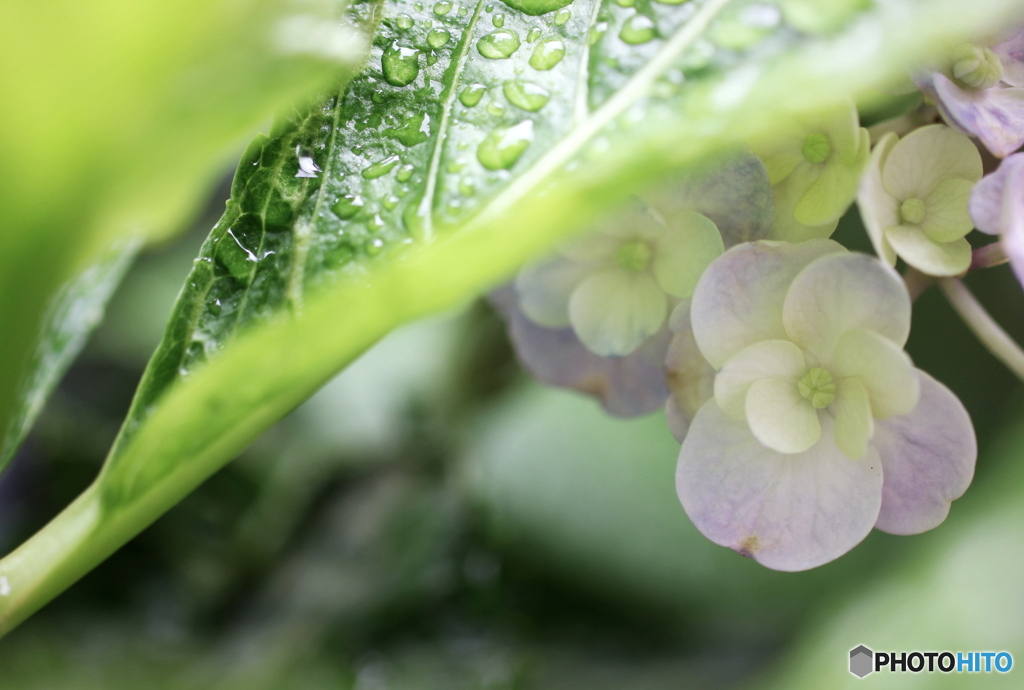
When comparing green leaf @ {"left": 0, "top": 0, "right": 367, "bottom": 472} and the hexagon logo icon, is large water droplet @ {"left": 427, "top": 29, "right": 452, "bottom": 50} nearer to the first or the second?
green leaf @ {"left": 0, "top": 0, "right": 367, "bottom": 472}

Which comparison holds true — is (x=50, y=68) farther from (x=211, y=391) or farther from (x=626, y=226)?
(x=626, y=226)

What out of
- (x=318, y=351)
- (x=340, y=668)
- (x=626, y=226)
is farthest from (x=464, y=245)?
(x=340, y=668)

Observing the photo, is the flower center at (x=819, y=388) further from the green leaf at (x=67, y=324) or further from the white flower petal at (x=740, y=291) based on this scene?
the green leaf at (x=67, y=324)

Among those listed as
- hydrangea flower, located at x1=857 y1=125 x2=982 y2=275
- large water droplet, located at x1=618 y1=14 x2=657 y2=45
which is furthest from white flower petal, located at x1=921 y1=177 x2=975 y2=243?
large water droplet, located at x1=618 y1=14 x2=657 y2=45

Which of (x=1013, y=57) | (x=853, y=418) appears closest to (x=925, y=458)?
(x=853, y=418)

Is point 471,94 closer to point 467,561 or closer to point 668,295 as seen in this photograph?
point 668,295

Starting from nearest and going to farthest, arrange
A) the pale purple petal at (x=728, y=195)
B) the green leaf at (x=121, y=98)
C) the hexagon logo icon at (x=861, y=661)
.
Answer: the green leaf at (x=121, y=98) < the pale purple petal at (x=728, y=195) < the hexagon logo icon at (x=861, y=661)

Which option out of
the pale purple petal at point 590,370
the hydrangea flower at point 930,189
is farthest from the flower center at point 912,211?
the pale purple petal at point 590,370
